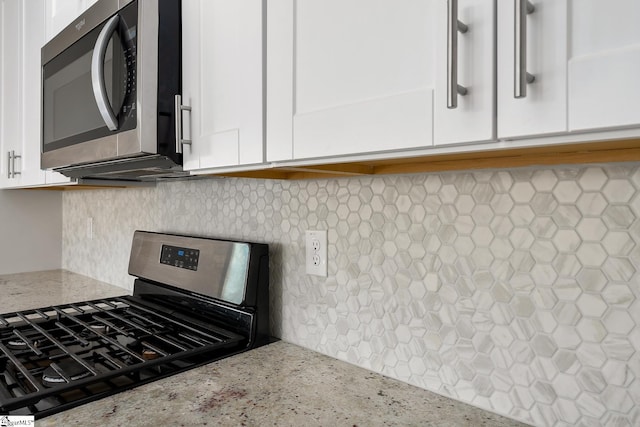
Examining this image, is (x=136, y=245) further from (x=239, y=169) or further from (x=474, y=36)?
(x=474, y=36)

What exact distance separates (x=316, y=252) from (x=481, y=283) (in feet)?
1.40

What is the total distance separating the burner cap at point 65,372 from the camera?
915 mm

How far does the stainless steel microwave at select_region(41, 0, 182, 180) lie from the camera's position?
970 millimetres

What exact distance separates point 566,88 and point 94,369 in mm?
973

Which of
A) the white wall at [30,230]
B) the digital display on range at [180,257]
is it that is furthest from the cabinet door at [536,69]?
the white wall at [30,230]

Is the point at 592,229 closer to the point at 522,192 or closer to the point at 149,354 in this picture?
the point at 522,192

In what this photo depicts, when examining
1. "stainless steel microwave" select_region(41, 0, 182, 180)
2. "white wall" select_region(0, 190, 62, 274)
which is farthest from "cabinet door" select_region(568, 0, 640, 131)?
"white wall" select_region(0, 190, 62, 274)

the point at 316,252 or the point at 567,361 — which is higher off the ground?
the point at 316,252

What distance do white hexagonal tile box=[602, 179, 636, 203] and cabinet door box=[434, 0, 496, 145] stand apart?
0.29 metres

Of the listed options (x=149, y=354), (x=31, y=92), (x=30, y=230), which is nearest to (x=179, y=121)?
(x=149, y=354)

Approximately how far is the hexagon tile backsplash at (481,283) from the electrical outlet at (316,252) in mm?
21

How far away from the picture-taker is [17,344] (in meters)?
1.16

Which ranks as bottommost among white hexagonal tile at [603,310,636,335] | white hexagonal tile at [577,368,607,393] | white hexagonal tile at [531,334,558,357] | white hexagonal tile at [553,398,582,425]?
white hexagonal tile at [553,398,582,425]

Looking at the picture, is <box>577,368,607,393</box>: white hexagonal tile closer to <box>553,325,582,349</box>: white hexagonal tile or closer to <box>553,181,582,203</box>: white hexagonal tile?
<box>553,325,582,349</box>: white hexagonal tile
